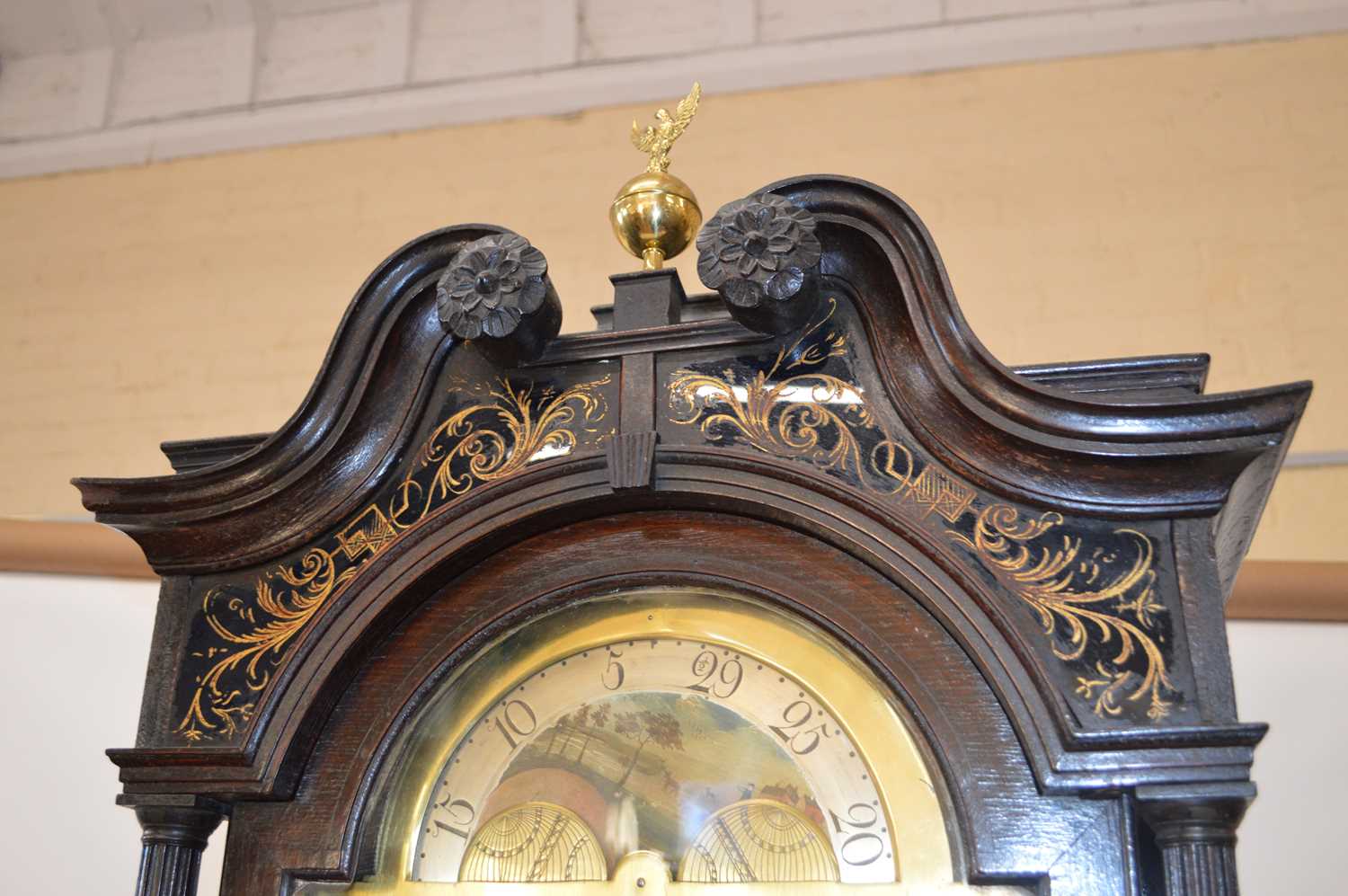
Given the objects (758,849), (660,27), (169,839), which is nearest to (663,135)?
(758,849)

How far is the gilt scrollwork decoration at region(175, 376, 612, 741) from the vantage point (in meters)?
1.49

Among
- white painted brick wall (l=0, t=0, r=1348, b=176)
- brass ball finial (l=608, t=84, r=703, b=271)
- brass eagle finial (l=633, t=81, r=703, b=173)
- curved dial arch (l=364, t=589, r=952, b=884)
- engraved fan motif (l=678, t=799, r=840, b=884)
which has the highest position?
white painted brick wall (l=0, t=0, r=1348, b=176)

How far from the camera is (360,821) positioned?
1.42 meters

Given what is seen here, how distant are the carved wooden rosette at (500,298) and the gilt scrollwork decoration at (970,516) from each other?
0.16 meters

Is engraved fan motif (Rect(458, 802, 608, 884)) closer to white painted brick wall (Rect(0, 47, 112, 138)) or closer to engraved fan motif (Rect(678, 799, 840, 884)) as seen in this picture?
engraved fan motif (Rect(678, 799, 840, 884))

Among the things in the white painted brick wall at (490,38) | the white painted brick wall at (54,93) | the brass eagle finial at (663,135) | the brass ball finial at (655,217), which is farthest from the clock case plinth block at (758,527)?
the white painted brick wall at (54,93)

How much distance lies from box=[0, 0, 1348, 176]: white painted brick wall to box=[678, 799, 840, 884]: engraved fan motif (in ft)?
7.40

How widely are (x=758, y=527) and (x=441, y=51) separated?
2.46 meters

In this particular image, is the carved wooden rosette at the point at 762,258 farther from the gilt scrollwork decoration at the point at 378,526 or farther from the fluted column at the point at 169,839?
the fluted column at the point at 169,839

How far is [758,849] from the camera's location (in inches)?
52.4

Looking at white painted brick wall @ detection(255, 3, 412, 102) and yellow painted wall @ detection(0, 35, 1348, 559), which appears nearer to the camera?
yellow painted wall @ detection(0, 35, 1348, 559)

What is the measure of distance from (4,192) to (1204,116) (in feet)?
9.74

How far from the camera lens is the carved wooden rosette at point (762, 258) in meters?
1.39

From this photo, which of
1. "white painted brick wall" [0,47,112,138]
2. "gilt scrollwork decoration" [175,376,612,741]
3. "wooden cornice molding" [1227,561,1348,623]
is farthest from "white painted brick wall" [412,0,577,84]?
"gilt scrollwork decoration" [175,376,612,741]
